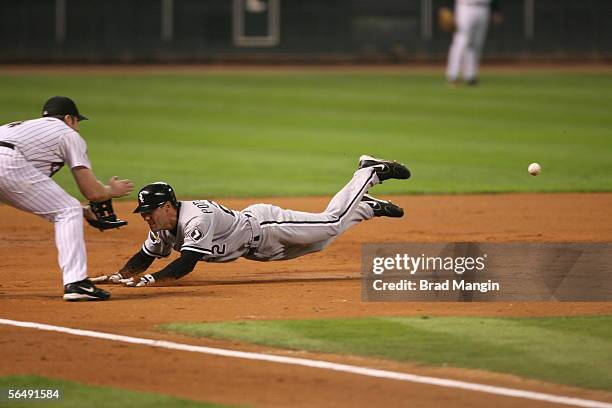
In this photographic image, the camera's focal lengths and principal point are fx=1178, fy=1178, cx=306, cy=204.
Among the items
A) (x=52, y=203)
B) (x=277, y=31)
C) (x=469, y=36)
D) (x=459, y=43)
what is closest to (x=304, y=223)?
(x=52, y=203)

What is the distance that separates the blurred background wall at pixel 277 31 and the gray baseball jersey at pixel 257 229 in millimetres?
21873

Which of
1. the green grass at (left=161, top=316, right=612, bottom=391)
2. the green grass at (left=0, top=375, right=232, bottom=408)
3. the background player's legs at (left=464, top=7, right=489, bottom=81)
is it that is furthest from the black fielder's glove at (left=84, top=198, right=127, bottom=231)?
the background player's legs at (left=464, top=7, right=489, bottom=81)

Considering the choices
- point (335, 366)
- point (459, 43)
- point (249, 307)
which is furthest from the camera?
point (459, 43)

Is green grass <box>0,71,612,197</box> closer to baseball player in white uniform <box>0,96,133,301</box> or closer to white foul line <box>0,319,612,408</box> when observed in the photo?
baseball player in white uniform <box>0,96,133,301</box>

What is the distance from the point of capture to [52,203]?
7.67 m

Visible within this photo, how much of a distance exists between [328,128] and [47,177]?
11.7m

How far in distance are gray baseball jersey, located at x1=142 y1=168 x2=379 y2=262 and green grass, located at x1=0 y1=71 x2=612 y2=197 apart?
4.61 m

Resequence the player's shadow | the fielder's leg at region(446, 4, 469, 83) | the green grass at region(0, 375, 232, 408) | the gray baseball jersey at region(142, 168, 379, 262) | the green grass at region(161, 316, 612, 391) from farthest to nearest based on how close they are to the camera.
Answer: the fielder's leg at region(446, 4, 469, 83)
the player's shadow
the gray baseball jersey at region(142, 168, 379, 262)
the green grass at region(161, 316, 612, 391)
the green grass at region(0, 375, 232, 408)

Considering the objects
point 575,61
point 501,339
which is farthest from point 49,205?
point 575,61

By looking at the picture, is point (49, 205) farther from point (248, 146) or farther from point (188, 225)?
point (248, 146)

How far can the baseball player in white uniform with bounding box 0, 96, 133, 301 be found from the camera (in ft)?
24.8

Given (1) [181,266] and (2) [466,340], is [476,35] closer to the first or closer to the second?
(1) [181,266]

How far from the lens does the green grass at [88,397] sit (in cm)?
542

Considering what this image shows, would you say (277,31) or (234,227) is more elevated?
(277,31)
